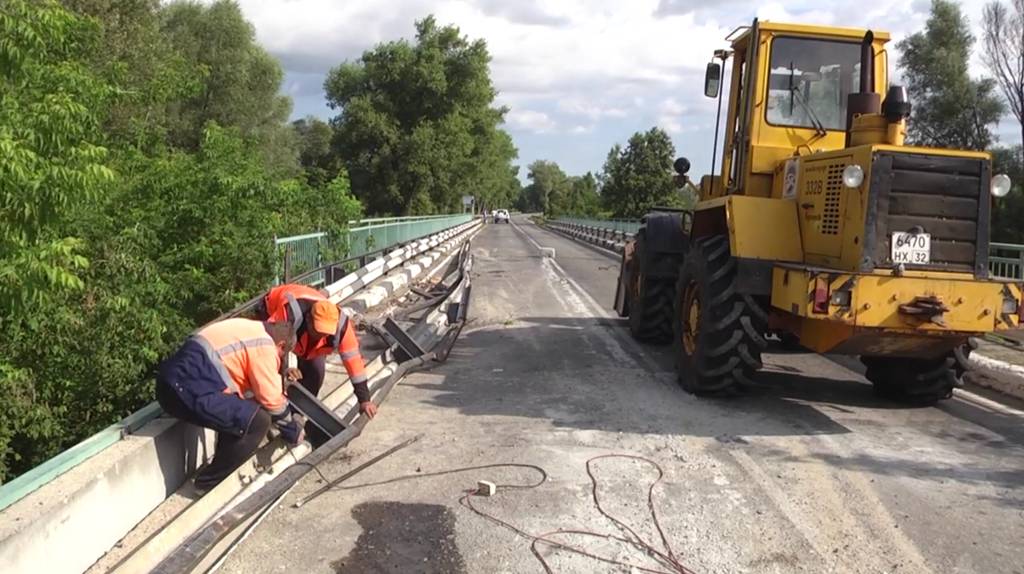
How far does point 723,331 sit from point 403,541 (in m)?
3.63

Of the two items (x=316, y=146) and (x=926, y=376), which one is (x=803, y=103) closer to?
(x=926, y=376)

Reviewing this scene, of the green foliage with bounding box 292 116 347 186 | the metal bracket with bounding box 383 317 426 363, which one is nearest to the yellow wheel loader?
the metal bracket with bounding box 383 317 426 363

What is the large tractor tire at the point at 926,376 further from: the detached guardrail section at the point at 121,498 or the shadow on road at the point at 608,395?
the detached guardrail section at the point at 121,498

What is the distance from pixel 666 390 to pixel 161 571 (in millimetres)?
4966

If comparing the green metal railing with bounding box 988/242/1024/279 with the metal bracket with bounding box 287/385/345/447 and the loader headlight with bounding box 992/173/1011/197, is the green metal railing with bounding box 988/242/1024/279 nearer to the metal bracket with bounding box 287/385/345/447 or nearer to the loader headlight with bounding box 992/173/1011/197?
the loader headlight with bounding box 992/173/1011/197

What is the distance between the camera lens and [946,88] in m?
40.5

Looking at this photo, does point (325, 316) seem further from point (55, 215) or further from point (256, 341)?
point (55, 215)

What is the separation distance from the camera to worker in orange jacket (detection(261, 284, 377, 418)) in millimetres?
5367

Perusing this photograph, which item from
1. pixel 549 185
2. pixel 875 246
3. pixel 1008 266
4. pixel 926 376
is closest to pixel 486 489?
pixel 875 246

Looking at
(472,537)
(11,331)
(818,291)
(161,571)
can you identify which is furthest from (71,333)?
(818,291)

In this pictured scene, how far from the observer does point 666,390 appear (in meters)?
7.50

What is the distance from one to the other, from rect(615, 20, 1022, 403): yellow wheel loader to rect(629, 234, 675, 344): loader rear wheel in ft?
4.94

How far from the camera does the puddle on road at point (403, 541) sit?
12.9 feet

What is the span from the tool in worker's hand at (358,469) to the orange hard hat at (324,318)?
0.89m
